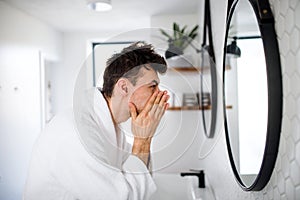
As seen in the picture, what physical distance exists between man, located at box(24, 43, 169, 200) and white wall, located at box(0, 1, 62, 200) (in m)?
2.08

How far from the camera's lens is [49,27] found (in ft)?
10.2

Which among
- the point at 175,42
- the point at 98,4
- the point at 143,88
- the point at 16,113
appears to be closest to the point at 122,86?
the point at 143,88

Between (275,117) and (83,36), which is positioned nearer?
(275,117)

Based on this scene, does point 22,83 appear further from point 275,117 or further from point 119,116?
point 275,117

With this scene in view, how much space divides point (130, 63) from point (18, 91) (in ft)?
7.82

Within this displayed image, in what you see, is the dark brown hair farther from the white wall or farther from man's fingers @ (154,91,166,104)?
the white wall

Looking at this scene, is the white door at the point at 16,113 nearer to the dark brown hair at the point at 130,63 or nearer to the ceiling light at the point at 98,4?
the ceiling light at the point at 98,4

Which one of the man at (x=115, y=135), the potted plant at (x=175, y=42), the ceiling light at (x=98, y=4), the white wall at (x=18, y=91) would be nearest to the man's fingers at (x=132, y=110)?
the man at (x=115, y=135)

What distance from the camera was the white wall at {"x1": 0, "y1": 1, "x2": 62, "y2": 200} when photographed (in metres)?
2.44

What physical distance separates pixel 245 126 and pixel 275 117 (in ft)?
0.64

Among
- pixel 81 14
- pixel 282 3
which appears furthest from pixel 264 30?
pixel 81 14

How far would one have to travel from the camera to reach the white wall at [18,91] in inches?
96.0

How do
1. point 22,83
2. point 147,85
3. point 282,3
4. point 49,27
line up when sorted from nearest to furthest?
point 282,3
point 147,85
point 22,83
point 49,27

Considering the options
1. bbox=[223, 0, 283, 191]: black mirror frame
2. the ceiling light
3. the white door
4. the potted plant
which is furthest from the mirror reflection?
the white door
